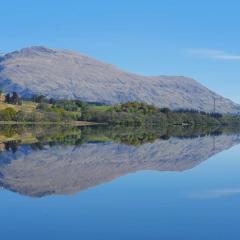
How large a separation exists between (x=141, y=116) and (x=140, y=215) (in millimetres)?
163638

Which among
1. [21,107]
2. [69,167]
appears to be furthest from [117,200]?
[21,107]

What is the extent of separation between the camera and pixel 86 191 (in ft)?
97.3

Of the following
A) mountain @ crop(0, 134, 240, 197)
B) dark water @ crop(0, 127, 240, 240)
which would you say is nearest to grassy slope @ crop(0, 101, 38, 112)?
mountain @ crop(0, 134, 240, 197)

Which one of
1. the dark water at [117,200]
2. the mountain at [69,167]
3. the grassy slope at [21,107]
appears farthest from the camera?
the grassy slope at [21,107]

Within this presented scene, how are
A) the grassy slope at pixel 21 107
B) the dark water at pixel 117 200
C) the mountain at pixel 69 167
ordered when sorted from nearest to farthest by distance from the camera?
1. the dark water at pixel 117 200
2. the mountain at pixel 69 167
3. the grassy slope at pixel 21 107

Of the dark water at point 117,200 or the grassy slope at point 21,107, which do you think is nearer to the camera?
the dark water at point 117,200

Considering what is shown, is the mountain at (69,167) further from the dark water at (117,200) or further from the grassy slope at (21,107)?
the grassy slope at (21,107)

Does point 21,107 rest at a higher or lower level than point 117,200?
higher

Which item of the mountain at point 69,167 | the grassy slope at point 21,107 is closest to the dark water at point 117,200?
the mountain at point 69,167

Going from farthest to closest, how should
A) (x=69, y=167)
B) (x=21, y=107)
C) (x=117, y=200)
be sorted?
(x=21, y=107) → (x=69, y=167) → (x=117, y=200)

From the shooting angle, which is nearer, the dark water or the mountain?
the dark water

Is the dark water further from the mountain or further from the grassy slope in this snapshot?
the grassy slope

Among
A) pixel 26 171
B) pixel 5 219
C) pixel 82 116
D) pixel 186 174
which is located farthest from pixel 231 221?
pixel 82 116

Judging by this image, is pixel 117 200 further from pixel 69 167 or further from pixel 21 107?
pixel 21 107
